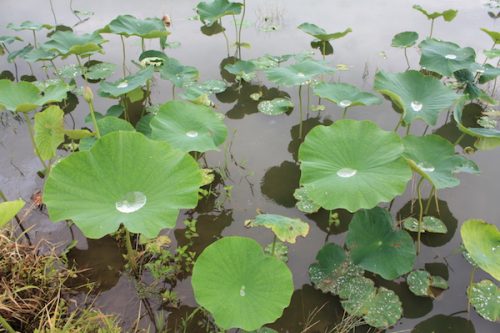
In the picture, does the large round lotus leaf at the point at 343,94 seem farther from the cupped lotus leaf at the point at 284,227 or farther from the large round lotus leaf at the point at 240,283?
the large round lotus leaf at the point at 240,283

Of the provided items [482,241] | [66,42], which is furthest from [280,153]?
[66,42]

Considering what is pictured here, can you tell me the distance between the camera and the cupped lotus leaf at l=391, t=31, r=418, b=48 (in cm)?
381

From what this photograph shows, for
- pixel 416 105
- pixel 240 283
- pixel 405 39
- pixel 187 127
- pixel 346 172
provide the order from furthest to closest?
pixel 405 39 < pixel 416 105 < pixel 187 127 < pixel 346 172 < pixel 240 283

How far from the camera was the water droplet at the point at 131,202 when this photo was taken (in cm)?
167

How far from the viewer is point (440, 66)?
121 inches

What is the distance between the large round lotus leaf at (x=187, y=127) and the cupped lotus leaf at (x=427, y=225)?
1.19 metres

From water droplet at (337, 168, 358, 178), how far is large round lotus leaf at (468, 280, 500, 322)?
2.62 ft

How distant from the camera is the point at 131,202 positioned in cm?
171

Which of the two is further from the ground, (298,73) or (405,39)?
(298,73)

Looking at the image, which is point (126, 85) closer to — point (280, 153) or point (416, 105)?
point (280, 153)

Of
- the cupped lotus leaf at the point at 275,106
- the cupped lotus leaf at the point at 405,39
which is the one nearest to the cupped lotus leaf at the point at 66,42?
the cupped lotus leaf at the point at 275,106

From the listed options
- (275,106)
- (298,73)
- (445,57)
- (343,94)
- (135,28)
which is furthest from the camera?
(135,28)

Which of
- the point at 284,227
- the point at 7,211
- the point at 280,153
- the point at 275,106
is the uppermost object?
the point at 7,211

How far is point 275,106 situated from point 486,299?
1.98 metres
